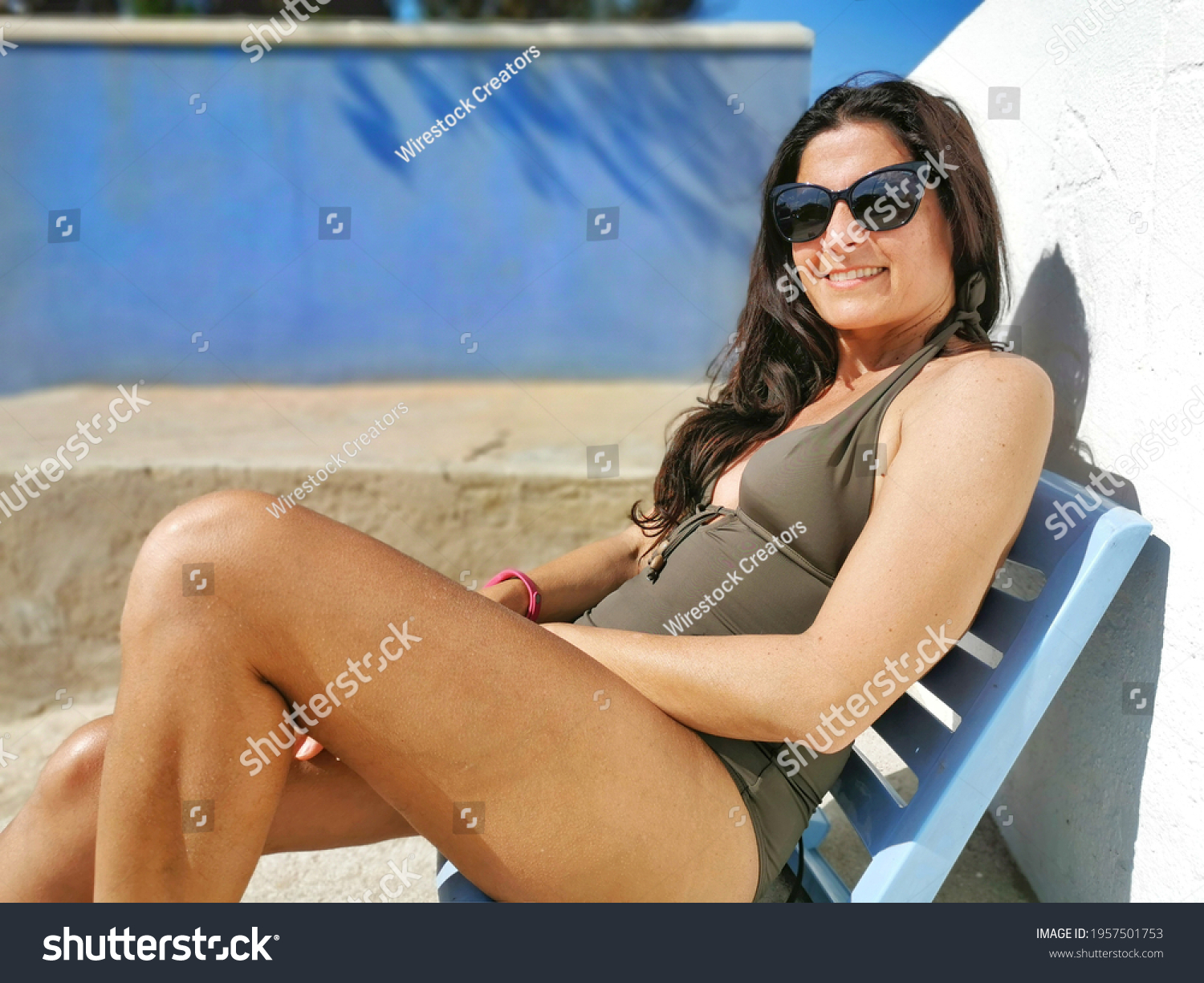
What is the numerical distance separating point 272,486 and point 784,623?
2839mm

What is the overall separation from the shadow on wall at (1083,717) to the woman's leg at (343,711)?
2.49 feet

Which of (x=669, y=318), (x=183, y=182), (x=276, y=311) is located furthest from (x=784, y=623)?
(x=183, y=182)

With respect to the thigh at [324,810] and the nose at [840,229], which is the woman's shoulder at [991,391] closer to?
the nose at [840,229]

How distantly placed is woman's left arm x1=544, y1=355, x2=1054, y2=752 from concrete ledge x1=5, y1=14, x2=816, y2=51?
5.88 m

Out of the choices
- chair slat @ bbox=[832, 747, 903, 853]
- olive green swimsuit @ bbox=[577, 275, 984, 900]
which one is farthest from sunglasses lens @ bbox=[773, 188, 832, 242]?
chair slat @ bbox=[832, 747, 903, 853]

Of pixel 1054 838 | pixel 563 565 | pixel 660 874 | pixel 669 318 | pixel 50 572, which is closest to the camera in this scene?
pixel 660 874

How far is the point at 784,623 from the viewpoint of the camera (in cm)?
142

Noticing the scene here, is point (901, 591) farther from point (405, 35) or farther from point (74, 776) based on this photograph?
point (405, 35)

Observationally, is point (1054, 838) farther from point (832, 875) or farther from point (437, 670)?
point (437, 670)

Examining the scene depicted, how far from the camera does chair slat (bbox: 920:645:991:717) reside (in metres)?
1.37

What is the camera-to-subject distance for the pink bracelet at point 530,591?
178 centimetres

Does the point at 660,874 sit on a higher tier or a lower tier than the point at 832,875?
higher

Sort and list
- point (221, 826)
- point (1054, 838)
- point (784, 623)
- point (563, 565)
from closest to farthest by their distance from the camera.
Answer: point (221, 826)
point (784, 623)
point (1054, 838)
point (563, 565)

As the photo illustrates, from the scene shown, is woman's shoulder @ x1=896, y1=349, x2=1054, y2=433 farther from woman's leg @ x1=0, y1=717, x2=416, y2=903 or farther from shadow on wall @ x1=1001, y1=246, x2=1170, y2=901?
woman's leg @ x1=0, y1=717, x2=416, y2=903
